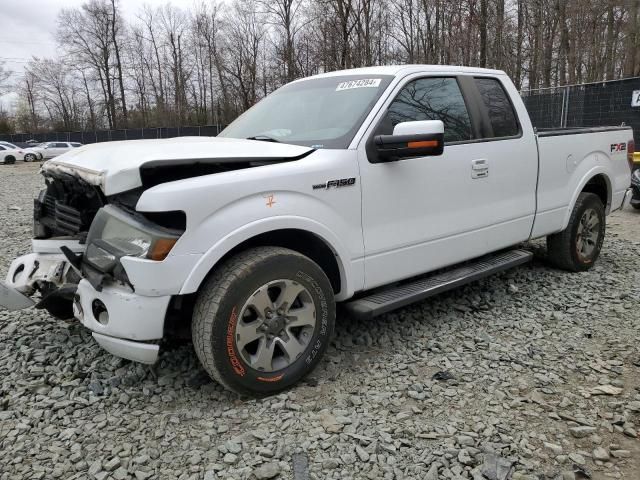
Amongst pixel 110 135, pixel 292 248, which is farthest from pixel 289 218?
pixel 110 135

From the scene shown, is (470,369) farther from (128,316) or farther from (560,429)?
(128,316)

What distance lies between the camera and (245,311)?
9.30 ft

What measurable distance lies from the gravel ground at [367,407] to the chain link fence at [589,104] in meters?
10.1

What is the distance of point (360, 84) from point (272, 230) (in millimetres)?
1435

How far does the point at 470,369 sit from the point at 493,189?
1513mm

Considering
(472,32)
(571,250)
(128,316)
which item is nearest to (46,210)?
(128,316)


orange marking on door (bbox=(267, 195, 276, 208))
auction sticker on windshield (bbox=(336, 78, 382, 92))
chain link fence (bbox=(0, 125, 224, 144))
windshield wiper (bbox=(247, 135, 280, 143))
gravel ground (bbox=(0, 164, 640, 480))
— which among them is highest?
chain link fence (bbox=(0, 125, 224, 144))

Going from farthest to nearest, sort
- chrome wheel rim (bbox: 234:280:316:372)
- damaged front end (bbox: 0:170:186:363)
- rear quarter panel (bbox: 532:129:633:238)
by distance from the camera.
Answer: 1. rear quarter panel (bbox: 532:129:633:238)
2. chrome wheel rim (bbox: 234:280:316:372)
3. damaged front end (bbox: 0:170:186:363)

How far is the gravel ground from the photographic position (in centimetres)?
246

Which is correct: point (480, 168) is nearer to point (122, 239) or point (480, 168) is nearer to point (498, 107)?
point (498, 107)

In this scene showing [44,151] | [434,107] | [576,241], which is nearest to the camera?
[434,107]

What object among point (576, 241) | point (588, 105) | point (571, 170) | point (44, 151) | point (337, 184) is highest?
point (588, 105)

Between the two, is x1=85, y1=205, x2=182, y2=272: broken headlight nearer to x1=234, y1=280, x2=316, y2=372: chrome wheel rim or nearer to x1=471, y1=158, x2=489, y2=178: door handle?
x1=234, y1=280, x2=316, y2=372: chrome wheel rim

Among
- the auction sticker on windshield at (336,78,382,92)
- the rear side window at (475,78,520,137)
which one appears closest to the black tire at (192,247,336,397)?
the auction sticker on windshield at (336,78,382,92)
